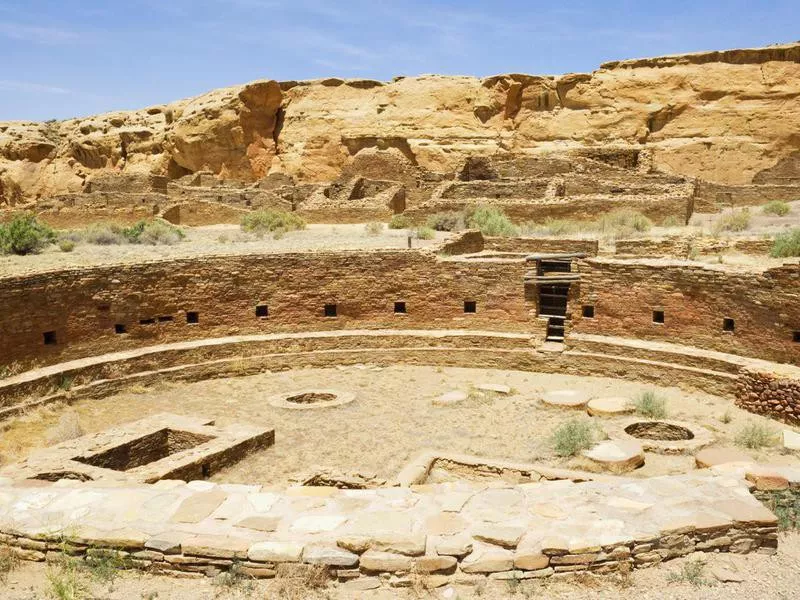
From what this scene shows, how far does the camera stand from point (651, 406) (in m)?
11.8

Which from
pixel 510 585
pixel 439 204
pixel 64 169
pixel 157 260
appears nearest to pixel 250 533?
pixel 510 585

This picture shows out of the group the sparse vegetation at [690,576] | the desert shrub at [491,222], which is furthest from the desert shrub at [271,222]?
the sparse vegetation at [690,576]

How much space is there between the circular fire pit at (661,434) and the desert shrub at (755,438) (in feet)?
1.33

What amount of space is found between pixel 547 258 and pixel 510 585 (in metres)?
10.8

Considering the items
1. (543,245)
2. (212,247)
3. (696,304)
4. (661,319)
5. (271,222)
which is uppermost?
(271,222)

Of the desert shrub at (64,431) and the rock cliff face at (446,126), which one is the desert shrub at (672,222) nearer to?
the rock cliff face at (446,126)

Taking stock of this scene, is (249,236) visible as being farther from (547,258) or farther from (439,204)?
(547,258)

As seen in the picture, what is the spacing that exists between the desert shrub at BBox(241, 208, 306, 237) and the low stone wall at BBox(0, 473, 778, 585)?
16229 mm

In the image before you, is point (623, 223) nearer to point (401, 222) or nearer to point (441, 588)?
point (401, 222)

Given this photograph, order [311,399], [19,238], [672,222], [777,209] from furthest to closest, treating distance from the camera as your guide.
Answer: [777,209] < [672,222] < [19,238] < [311,399]

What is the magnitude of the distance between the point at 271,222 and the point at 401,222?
4428 mm

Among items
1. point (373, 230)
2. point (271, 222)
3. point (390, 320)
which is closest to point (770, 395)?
point (390, 320)

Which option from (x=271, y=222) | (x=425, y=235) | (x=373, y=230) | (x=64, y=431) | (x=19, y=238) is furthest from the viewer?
(x=271, y=222)

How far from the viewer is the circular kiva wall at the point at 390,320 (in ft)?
42.1
